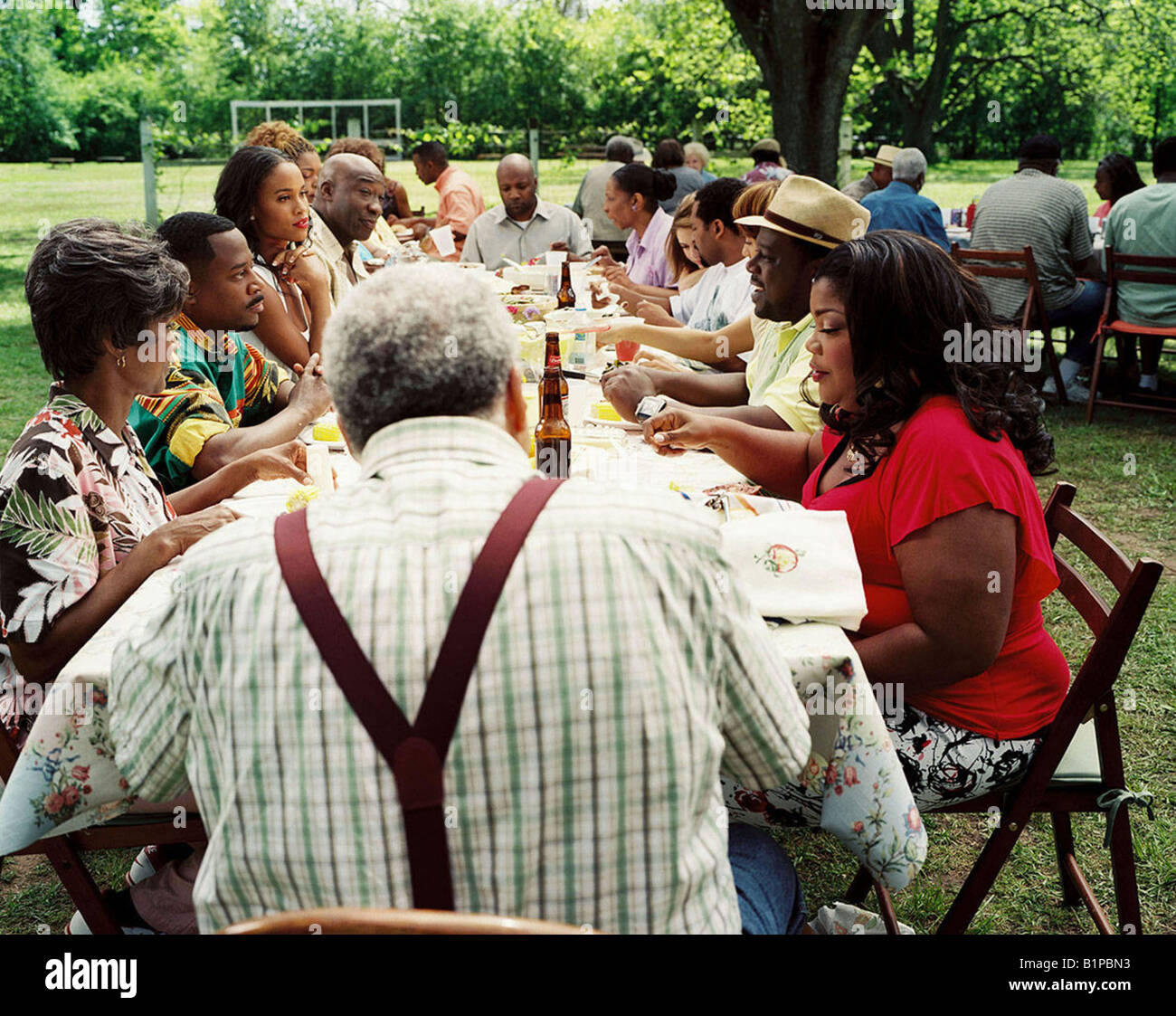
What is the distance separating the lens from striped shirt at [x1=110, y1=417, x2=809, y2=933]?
3.81 ft

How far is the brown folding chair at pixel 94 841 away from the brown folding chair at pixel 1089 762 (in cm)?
151

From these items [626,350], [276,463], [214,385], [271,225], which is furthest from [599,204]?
[276,463]

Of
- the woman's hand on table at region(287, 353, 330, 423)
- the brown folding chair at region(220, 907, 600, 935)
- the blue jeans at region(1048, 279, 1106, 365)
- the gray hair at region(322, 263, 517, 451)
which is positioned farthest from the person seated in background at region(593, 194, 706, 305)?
the brown folding chair at region(220, 907, 600, 935)

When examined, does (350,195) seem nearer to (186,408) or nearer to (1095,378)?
(186,408)

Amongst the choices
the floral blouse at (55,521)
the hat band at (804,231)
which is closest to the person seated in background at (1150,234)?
the hat band at (804,231)

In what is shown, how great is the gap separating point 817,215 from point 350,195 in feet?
10.7

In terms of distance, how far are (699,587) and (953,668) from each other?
1047 millimetres

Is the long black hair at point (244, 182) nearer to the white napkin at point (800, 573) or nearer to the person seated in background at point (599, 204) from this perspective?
the white napkin at point (800, 573)

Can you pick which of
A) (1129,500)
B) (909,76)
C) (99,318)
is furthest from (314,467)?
(909,76)

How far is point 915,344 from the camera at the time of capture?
2.18 meters

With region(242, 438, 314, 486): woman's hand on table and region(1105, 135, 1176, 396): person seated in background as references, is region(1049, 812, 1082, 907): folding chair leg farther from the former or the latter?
region(1105, 135, 1176, 396): person seated in background

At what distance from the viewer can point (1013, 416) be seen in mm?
2154

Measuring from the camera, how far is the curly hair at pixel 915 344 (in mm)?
2166

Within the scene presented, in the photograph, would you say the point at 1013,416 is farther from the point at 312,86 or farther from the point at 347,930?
the point at 312,86
